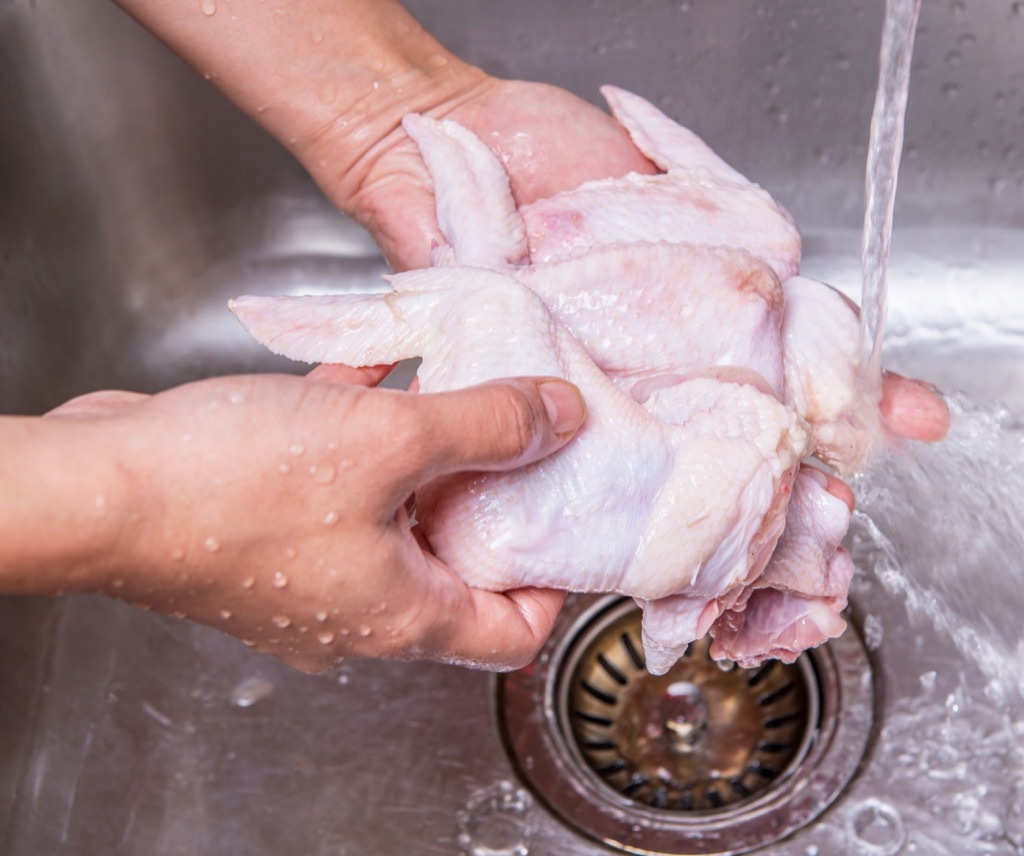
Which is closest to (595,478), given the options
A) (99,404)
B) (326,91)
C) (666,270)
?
(666,270)

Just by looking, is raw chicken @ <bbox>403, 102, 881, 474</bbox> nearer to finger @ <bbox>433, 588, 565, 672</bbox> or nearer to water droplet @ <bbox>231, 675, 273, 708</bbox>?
finger @ <bbox>433, 588, 565, 672</bbox>

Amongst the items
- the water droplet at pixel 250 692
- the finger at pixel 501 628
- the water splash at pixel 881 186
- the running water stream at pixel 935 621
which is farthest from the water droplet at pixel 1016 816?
the water droplet at pixel 250 692

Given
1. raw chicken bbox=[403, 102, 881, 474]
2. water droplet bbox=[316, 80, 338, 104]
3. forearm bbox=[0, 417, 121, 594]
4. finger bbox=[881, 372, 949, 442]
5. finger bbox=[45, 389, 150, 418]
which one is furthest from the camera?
water droplet bbox=[316, 80, 338, 104]

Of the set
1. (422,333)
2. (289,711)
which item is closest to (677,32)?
(422,333)

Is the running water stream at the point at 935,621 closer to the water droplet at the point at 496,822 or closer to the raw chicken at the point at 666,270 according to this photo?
the raw chicken at the point at 666,270

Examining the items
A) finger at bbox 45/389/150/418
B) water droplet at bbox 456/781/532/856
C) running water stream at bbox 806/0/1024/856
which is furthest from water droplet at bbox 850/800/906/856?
finger at bbox 45/389/150/418

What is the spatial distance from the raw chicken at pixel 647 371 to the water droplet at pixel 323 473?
0.47ft

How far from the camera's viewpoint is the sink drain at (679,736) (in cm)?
109

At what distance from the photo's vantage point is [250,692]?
3.94 feet

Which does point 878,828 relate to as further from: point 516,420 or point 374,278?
point 374,278

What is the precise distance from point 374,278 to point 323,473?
2.73ft

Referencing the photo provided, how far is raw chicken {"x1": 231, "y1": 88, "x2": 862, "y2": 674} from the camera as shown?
0.81 metres

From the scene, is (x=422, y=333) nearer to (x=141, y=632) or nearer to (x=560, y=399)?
(x=560, y=399)

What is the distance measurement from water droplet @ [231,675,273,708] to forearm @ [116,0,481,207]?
A: 506 mm
